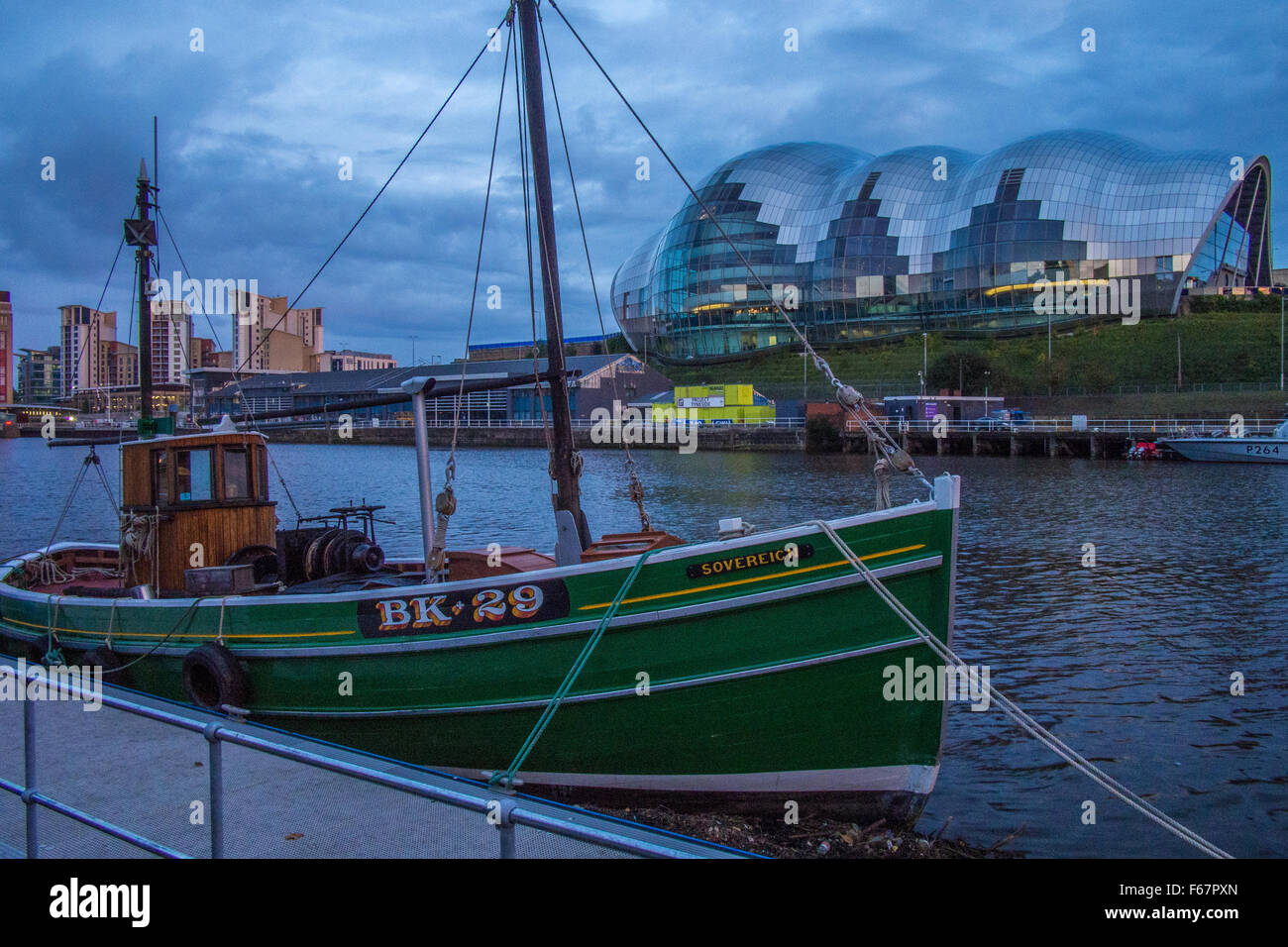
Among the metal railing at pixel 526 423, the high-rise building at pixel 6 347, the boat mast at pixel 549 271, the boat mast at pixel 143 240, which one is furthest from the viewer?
the high-rise building at pixel 6 347

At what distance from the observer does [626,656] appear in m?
7.54

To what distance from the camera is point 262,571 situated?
1112 centimetres

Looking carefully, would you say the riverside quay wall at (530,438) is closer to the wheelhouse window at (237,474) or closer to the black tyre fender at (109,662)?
the wheelhouse window at (237,474)

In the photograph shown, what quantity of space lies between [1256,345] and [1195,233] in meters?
15.4

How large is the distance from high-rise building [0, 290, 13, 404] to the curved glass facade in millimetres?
100360

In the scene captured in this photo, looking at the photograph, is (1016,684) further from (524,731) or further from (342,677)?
(342,677)

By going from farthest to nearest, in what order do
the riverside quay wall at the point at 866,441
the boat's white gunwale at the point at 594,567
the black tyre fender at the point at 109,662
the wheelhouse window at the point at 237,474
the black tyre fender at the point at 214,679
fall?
1. the riverside quay wall at the point at 866,441
2. the wheelhouse window at the point at 237,474
3. the black tyre fender at the point at 109,662
4. the black tyre fender at the point at 214,679
5. the boat's white gunwale at the point at 594,567

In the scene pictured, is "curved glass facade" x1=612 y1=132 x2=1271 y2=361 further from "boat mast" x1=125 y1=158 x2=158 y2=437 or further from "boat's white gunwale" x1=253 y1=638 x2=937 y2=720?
"boat's white gunwale" x1=253 y1=638 x2=937 y2=720

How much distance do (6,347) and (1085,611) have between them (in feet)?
580

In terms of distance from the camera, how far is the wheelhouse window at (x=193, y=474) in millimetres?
11039

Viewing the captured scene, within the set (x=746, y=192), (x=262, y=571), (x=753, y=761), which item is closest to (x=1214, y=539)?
(x=753, y=761)


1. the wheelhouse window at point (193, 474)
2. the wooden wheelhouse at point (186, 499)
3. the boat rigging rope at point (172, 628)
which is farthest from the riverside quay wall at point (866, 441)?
the boat rigging rope at point (172, 628)

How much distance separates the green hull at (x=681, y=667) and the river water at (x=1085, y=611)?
6.10 feet
